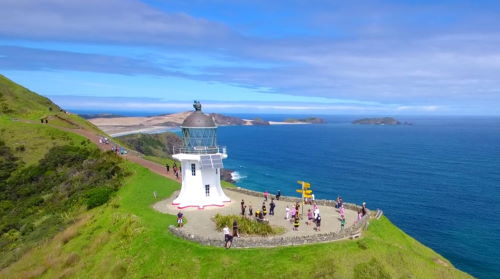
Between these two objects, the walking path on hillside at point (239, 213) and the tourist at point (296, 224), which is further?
the tourist at point (296, 224)

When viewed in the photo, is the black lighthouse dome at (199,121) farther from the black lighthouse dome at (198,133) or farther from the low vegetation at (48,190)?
the low vegetation at (48,190)

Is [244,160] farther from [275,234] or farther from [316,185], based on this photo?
[275,234]

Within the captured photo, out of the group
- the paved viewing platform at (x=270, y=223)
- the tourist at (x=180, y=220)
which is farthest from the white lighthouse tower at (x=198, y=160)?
the tourist at (x=180, y=220)

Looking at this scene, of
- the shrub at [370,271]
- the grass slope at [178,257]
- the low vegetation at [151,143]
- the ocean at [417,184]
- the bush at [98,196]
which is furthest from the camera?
the low vegetation at [151,143]

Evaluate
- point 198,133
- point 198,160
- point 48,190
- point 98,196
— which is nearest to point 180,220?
point 198,160

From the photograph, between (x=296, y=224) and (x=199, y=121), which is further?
(x=199, y=121)

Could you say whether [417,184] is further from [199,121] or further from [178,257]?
[178,257]
